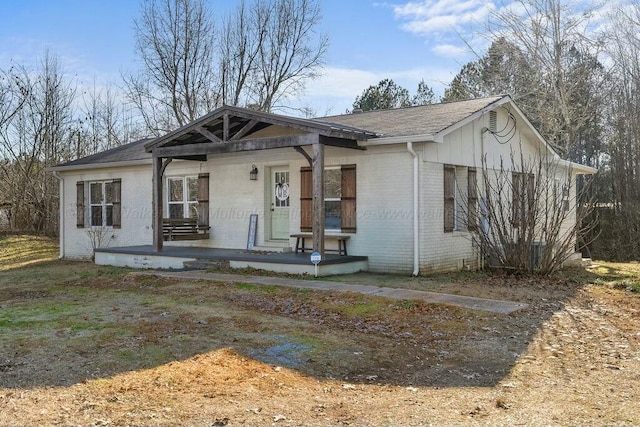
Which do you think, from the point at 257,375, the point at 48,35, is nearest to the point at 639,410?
the point at 257,375

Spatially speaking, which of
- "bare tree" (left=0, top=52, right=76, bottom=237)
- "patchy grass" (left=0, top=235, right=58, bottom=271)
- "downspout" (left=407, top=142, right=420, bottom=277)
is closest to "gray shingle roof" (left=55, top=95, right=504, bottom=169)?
"downspout" (left=407, top=142, right=420, bottom=277)

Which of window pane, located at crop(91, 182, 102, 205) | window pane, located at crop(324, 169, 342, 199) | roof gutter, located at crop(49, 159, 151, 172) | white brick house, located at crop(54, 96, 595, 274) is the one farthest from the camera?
window pane, located at crop(91, 182, 102, 205)

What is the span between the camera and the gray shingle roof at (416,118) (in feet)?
38.1

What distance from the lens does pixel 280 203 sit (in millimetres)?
14000

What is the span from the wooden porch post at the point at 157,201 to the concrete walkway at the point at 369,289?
73.6 inches

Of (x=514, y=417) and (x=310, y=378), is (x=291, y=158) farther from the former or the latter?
(x=514, y=417)

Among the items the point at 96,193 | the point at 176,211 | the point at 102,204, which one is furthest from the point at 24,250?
the point at 176,211

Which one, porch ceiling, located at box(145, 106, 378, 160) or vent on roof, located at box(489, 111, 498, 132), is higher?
vent on roof, located at box(489, 111, 498, 132)

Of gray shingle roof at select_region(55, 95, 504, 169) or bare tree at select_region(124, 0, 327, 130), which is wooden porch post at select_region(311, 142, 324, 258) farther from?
bare tree at select_region(124, 0, 327, 130)

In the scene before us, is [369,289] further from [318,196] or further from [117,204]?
[117,204]

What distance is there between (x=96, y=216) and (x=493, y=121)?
1201 cm

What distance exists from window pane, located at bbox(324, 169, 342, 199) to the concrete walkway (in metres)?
2.73

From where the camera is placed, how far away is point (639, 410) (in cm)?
427

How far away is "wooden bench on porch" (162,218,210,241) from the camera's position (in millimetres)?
14180
